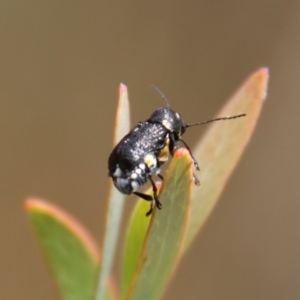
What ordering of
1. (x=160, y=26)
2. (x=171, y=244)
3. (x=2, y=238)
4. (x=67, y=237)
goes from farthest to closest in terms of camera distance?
1. (x=2, y=238)
2. (x=160, y=26)
3. (x=67, y=237)
4. (x=171, y=244)

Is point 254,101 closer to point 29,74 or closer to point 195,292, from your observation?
point 29,74

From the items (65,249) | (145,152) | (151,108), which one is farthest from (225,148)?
(151,108)

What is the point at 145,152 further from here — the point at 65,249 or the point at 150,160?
the point at 65,249

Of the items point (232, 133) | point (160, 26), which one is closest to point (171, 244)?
point (232, 133)

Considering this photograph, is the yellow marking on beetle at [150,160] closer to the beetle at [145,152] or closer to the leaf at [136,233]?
the beetle at [145,152]

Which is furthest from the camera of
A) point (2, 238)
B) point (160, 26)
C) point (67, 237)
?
point (2, 238)

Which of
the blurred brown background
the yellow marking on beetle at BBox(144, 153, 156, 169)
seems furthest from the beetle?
the blurred brown background

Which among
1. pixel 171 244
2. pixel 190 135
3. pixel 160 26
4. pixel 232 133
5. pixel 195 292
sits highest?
pixel 160 26

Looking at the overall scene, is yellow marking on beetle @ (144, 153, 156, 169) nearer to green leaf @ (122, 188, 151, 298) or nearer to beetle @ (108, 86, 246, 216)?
beetle @ (108, 86, 246, 216)
